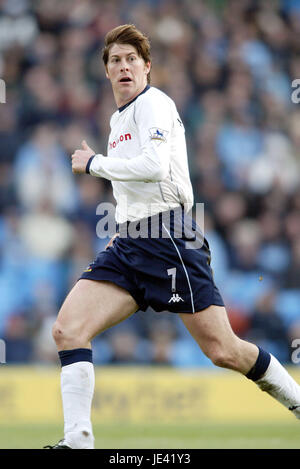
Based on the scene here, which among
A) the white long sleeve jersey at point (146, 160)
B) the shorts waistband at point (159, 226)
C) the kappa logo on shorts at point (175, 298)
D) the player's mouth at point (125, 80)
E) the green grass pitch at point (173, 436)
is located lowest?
the green grass pitch at point (173, 436)

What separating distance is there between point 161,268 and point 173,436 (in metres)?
3.04

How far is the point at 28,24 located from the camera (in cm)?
1238

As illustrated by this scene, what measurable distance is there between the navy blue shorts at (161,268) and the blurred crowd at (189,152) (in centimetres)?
518

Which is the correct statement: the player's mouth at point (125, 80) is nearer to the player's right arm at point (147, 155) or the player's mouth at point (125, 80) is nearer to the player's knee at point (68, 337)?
the player's right arm at point (147, 155)

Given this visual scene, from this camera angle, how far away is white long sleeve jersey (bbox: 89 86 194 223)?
4965 mm

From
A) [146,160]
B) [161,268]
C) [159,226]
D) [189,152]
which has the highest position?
[189,152]

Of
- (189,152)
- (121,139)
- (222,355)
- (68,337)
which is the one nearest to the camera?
(68,337)

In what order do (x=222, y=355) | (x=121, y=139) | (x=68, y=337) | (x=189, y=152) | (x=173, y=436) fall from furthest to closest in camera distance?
(x=189, y=152) < (x=173, y=436) < (x=121, y=139) < (x=222, y=355) < (x=68, y=337)

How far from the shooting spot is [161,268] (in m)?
5.14

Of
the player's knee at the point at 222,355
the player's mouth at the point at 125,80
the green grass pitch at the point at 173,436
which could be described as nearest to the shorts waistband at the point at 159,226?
the player's knee at the point at 222,355

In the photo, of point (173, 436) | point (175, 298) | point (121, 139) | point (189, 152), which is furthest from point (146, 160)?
point (189, 152)

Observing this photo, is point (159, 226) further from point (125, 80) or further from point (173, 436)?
point (173, 436)

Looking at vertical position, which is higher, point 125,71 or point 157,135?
point 125,71

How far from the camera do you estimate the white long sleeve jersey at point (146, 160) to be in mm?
4965
